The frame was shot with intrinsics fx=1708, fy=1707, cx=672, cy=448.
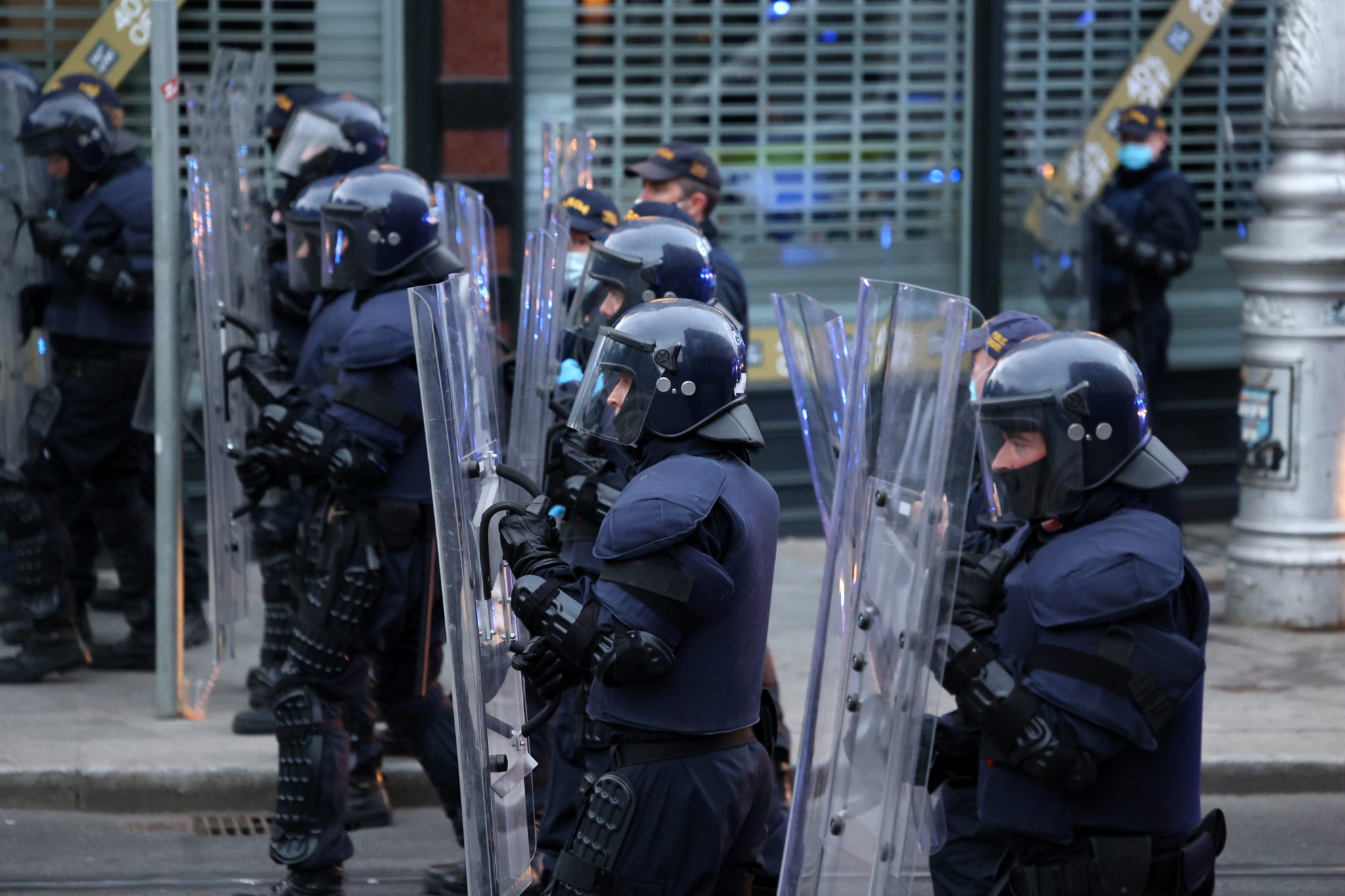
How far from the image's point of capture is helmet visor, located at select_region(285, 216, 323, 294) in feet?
18.4

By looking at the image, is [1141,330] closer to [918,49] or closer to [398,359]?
[918,49]

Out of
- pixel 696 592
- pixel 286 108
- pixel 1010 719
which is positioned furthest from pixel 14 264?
pixel 1010 719

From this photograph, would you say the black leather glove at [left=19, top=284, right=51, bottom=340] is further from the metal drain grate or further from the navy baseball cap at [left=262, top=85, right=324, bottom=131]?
the metal drain grate

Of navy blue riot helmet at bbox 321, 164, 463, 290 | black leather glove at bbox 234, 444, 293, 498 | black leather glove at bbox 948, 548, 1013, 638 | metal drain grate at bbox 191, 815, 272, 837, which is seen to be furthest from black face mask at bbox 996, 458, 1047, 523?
metal drain grate at bbox 191, 815, 272, 837

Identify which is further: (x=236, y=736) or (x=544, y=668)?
(x=236, y=736)

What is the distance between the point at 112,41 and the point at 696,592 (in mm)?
6513

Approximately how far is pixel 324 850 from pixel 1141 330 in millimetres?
5926

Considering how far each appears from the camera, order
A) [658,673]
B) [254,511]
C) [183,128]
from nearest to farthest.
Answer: [658,673]
[254,511]
[183,128]

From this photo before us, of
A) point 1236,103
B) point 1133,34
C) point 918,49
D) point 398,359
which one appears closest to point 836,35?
point 918,49

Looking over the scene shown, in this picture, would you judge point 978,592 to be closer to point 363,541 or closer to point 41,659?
point 363,541

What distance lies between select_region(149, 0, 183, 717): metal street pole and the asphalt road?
2.73 feet

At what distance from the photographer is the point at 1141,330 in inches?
362

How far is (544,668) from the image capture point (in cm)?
346

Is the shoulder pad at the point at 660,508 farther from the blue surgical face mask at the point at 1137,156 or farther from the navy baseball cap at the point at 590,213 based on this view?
the blue surgical face mask at the point at 1137,156
